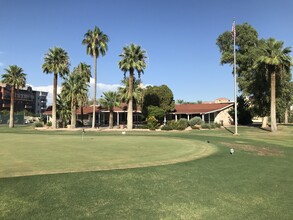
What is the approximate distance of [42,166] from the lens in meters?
11.6

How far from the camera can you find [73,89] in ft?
167

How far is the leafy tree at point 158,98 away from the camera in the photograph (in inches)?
2128

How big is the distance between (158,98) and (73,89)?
16.0 m

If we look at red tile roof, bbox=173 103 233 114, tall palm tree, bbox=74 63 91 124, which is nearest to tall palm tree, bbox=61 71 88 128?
tall palm tree, bbox=74 63 91 124

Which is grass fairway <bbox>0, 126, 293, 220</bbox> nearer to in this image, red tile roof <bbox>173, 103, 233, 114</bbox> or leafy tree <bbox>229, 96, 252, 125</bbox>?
red tile roof <bbox>173, 103, 233, 114</bbox>

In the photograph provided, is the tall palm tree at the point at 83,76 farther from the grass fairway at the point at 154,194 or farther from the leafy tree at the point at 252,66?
the grass fairway at the point at 154,194

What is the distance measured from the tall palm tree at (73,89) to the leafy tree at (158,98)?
1181cm

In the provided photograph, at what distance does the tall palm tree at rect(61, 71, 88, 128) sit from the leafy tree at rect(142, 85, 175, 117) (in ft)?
38.7

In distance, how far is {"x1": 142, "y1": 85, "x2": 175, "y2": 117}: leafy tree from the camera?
54.1 meters

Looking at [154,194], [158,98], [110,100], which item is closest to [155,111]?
[158,98]

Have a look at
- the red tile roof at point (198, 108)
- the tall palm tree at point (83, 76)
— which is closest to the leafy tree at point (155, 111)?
the red tile roof at point (198, 108)

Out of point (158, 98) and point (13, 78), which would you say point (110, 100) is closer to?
point (158, 98)

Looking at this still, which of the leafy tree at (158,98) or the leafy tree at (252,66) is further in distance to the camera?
the leafy tree at (158,98)

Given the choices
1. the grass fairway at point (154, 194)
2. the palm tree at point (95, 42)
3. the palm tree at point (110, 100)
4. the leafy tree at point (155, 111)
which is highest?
the palm tree at point (95, 42)
